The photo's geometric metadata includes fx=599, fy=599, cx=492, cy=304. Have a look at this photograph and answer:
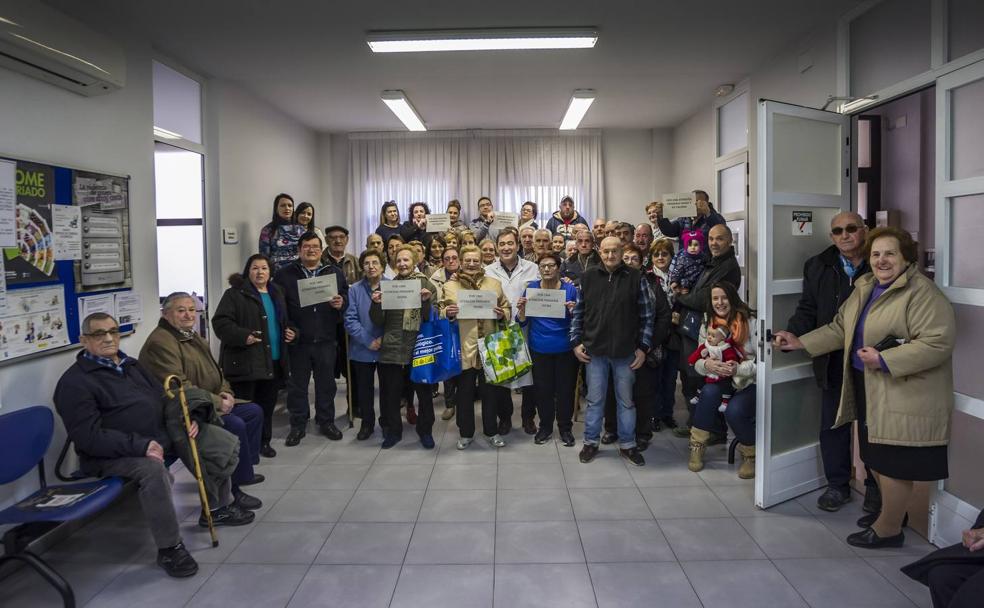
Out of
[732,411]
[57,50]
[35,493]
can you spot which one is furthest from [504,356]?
[57,50]

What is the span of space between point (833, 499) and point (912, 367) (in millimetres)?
1113

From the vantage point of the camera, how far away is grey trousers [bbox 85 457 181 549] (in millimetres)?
2873

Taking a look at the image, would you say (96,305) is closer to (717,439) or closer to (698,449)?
(698,449)

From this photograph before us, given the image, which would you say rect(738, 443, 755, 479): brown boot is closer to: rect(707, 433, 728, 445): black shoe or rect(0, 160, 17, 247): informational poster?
rect(707, 433, 728, 445): black shoe

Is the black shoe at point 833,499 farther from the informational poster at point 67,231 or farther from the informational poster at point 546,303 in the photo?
the informational poster at point 67,231

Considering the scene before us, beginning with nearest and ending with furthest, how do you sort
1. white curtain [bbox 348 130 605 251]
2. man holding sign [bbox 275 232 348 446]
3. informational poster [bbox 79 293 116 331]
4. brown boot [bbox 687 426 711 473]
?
informational poster [bbox 79 293 116 331] → brown boot [bbox 687 426 711 473] → man holding sign [bbox 275 232 348 446] → white curtain [bbox 348 130 605 251]

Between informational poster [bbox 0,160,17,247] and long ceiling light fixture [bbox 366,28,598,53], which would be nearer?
informational poster [bbox 0,160,17,247]

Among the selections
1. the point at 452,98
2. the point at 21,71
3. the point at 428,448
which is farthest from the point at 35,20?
the point at 452,98

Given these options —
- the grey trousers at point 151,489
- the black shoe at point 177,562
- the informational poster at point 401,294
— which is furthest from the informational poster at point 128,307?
the black shoe at point 177,562

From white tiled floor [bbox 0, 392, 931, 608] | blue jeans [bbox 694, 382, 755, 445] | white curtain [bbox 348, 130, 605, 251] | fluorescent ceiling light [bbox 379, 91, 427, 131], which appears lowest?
white tiled floor [bbox 0, 392, 931, 608]

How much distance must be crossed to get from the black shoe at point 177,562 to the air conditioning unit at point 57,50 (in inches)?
103

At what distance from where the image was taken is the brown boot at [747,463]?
395cm

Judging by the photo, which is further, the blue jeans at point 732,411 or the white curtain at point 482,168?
the white curtain at point 482,168

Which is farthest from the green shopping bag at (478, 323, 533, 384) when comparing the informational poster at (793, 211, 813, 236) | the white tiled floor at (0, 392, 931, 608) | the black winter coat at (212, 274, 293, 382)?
the informational poster at (793, 211, 813, 236)
